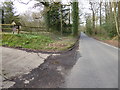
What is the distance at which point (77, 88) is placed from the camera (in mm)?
3557

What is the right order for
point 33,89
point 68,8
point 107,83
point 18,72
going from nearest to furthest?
point 33,89 → point 107,83 → point 18,72 → point 68,8

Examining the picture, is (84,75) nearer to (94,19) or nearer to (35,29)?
(35,29)

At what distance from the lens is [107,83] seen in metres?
3.87

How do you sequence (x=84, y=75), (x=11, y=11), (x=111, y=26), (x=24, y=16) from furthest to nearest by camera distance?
1. (x=24, y=16)
2. (x=11, y=11)
3. (x=111, y=26)
4. (x=84, y=75)

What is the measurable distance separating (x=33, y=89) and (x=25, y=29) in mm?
14784

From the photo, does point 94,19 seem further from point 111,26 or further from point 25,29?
point 25,29

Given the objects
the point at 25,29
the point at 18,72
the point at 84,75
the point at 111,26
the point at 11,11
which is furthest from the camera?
the point at 11,11

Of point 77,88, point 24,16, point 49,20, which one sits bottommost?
point 77,88

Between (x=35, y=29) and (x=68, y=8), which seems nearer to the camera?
(x=35, y=29)

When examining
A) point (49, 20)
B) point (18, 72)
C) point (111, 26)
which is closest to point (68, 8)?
point (49, 20)

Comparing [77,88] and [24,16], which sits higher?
[24,16]

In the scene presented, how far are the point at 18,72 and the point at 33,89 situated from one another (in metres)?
1.70

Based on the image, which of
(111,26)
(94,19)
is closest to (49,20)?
(111,26)

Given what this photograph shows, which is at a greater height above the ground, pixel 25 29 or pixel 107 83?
pixel 25 29
